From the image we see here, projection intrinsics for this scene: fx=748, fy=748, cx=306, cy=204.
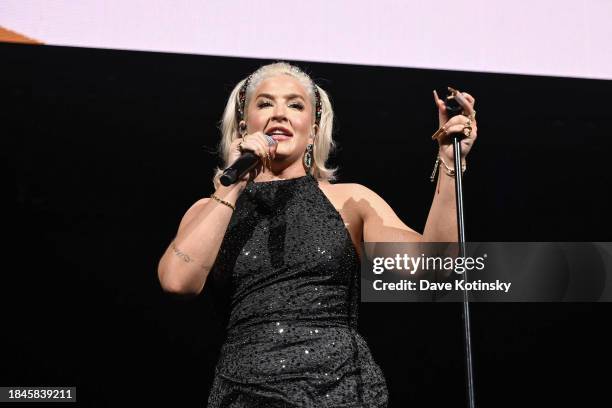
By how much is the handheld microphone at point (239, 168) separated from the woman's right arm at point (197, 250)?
80 millimetres

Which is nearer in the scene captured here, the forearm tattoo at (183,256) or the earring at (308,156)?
the forearm tattoo at (183,256)

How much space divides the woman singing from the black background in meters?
0.58

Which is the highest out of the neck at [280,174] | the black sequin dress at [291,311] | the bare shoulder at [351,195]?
the neck at [280,174]

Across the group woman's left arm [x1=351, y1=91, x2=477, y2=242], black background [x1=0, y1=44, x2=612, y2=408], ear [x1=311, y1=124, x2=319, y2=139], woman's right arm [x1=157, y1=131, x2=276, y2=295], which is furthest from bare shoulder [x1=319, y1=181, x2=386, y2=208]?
black background [x1=0, y1=44, x2=612, y2=408]

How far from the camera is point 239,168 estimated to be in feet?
3.56

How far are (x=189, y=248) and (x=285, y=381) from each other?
25 cm

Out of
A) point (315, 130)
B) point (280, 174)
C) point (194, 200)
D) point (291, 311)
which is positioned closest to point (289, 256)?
point (291, 311)

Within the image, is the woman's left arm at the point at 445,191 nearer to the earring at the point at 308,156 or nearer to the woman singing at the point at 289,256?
the woman singing at the point at 289,256

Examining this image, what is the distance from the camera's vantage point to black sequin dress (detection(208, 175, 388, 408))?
1.13 metres

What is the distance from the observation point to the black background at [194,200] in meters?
1.87

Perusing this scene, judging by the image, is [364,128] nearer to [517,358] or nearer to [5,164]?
[517,358]

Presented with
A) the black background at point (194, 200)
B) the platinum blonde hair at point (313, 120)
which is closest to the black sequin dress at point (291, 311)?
the platinum blonde hair at point (313, 120)

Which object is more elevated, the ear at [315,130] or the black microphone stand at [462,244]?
the ear at [315,130]

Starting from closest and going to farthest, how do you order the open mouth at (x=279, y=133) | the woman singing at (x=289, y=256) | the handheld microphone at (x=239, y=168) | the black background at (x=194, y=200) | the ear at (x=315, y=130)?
the handheld microphone at (x=239, y=168) < the woman singing at (x=289, y=256) < the open mouth at (x=279, y=133) < the ear at (x=315, y=130) < the black background at (x=194, y=200)
